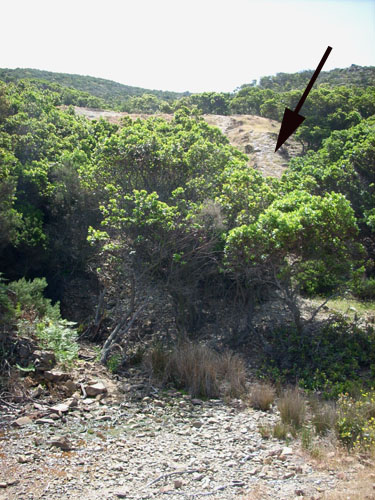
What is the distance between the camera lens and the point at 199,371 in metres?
9.73

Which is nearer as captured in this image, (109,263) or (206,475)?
(206,475)

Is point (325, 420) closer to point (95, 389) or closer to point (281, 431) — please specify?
point (281, 431)

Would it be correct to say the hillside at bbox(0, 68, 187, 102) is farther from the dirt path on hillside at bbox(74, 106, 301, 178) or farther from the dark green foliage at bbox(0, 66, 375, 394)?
the dark green foliage at bbox(0, 66, 375, 394)

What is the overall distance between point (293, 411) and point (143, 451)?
2689 millimetres

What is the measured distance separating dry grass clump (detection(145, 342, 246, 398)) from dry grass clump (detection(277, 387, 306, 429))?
1469 mm

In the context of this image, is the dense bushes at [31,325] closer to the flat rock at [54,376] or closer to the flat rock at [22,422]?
the flat rock at [54,376]

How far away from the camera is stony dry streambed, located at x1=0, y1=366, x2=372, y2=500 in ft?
19.2

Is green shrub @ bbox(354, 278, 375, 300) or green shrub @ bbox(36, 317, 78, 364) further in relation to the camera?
green shrub @ bbox(354, 278, 375, 300)

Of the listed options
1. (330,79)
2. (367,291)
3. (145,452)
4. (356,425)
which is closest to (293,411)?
(356,425)

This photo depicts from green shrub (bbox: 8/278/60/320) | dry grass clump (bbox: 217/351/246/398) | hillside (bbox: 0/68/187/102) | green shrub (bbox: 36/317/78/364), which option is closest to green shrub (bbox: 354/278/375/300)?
dry grass clump (bbox: 217/351/246/398)

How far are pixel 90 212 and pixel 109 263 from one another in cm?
354

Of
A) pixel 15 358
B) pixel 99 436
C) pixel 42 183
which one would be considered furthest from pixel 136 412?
pixel 42 183

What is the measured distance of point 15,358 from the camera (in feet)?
30.4

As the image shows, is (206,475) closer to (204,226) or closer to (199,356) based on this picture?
(199,356)
